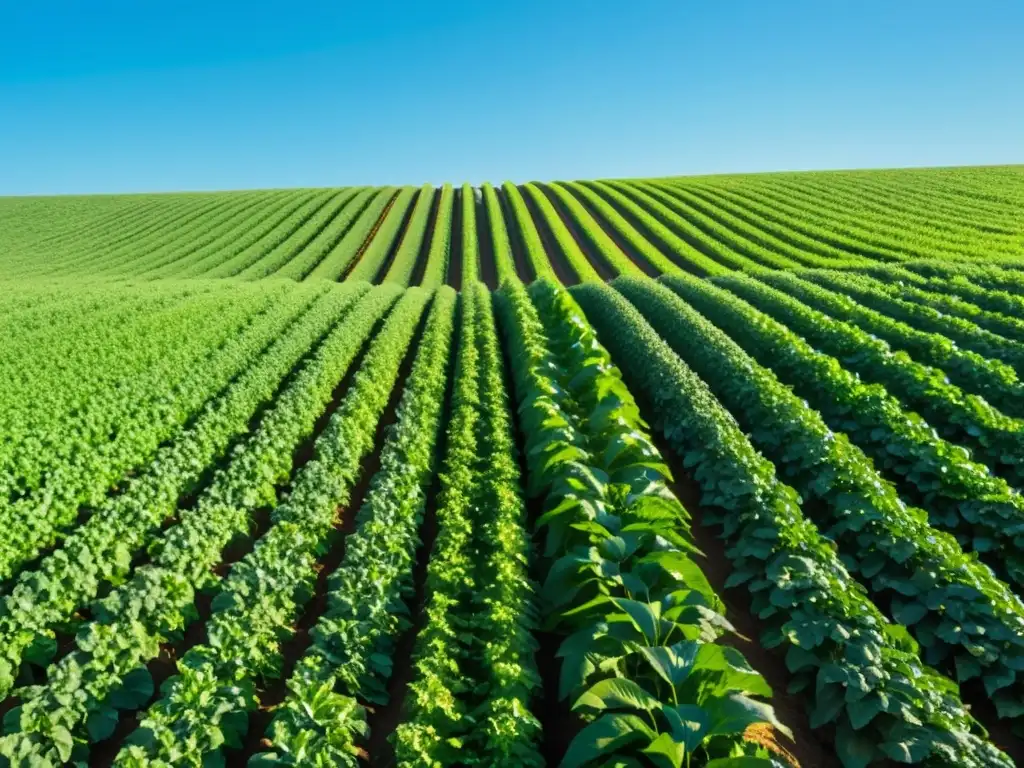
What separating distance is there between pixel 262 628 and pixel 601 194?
62.0 m

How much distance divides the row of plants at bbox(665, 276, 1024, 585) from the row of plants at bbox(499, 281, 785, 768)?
12.4 feet

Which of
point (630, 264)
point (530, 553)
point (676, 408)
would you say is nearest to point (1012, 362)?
point (676, 408)

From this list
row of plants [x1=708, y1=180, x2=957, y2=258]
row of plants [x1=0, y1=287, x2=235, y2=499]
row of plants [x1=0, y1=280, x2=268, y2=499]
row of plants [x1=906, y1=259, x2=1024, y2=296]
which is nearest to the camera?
row of plants [x1=0, y1=280, x2=268, y2=499]

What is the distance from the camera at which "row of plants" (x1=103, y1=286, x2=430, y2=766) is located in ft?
18.9

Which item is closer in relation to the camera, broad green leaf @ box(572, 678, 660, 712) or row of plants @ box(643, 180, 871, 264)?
broad green leaf @ box(572, 678, 660, 712)

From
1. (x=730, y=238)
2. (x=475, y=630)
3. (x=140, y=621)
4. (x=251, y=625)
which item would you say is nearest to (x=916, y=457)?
(x=475, y=630)

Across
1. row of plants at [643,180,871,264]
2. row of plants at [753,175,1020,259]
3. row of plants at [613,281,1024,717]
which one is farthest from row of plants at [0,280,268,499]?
row of plants at [753,175,1020,259]

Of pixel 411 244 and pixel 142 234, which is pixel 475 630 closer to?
pixel 411 244

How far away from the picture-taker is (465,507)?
950 cm

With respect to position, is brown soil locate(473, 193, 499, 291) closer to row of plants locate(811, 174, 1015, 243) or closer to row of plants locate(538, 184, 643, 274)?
row of plants locate(538, 184, 643, 274)

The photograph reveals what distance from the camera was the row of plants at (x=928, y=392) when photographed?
33.6 ft

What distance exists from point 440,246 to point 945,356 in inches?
1468

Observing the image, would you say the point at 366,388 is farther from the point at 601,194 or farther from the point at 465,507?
the point at 601,194

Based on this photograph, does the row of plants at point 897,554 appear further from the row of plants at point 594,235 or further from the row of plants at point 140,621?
the row of plants at point 594,235
